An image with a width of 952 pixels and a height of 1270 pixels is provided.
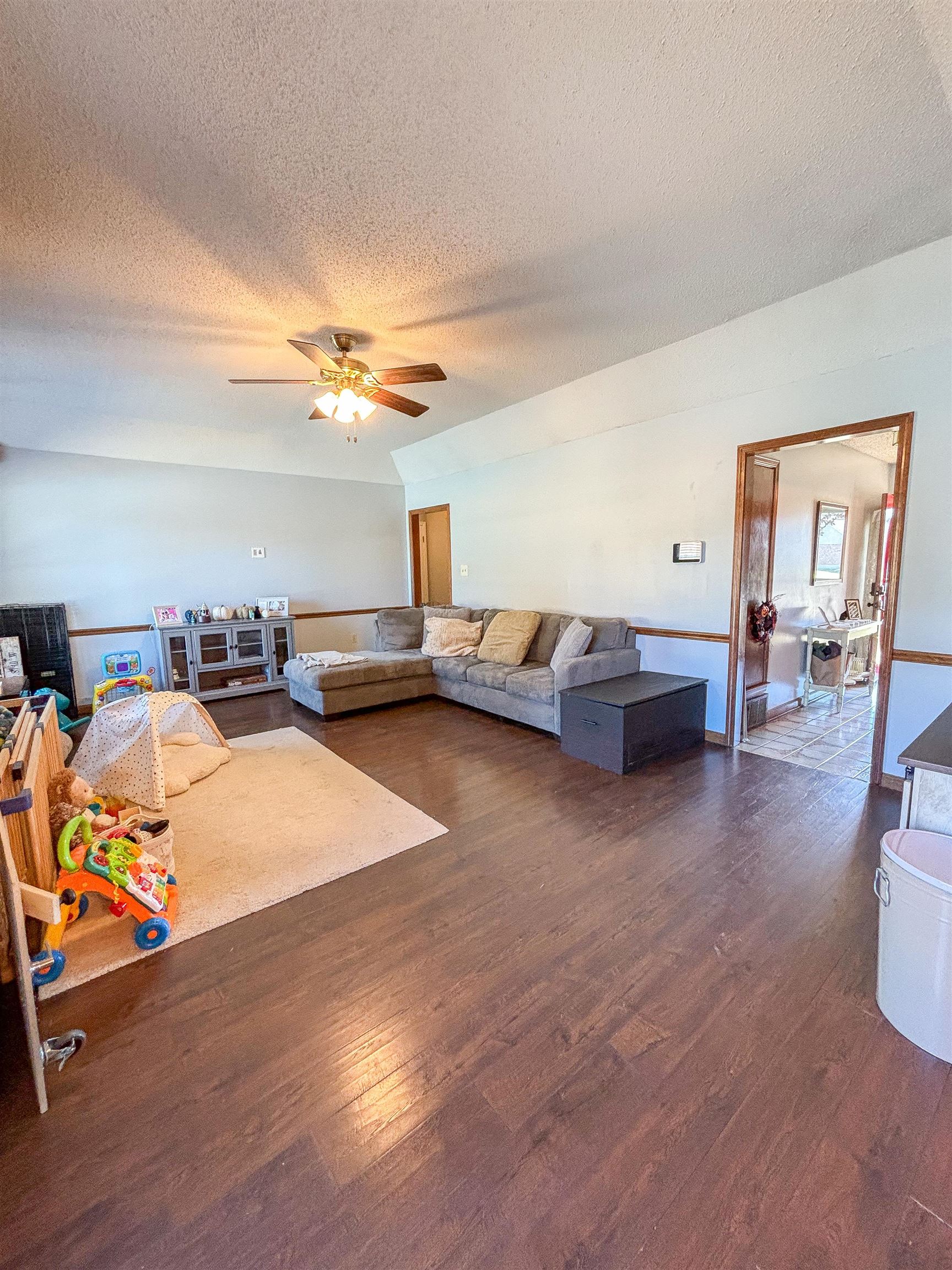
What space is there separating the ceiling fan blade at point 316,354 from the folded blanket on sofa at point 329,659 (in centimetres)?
265

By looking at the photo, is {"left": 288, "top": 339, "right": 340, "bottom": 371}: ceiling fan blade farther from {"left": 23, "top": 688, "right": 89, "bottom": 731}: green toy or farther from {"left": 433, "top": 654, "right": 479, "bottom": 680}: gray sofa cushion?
{"left": 23, "top": 688, "right": 89, "bottom": 731}: green toy

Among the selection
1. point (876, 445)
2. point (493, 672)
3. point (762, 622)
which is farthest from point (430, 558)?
point (876, 445)

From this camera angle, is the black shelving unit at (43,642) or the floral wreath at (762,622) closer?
the floral wreath at (762,622)

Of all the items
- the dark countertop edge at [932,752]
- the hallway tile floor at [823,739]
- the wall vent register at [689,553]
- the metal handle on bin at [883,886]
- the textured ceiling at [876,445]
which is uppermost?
the textured ceiling at [876,445]

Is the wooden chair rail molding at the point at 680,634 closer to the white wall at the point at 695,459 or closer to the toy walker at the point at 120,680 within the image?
the white wall at the point at 695,459

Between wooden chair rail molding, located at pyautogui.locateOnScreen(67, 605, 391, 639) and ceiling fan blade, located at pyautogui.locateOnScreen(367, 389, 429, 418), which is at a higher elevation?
ceiling fan blade, located at pyautogui.locateOnScreen(367, 389, 429, 418)

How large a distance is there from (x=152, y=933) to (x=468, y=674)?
10.3 ft

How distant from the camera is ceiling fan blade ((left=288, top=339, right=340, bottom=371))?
2559 millimetres

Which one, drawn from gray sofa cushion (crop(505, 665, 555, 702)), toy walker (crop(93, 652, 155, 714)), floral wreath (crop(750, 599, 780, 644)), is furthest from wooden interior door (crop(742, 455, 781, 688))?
toy walker (crop(93, 652, 155, 714))

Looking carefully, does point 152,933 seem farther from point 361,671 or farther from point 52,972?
point 361,671

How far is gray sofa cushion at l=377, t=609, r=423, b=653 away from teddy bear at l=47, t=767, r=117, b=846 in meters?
3.42

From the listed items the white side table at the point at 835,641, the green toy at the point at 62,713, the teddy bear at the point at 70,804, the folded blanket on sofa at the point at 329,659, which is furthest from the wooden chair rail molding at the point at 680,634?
the green toy at the point at 62,713

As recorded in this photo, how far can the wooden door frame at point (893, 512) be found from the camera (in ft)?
9.21

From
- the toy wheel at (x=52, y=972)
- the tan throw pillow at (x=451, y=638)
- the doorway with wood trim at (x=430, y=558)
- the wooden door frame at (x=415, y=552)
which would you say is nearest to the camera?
the toy wheel at (x=52, y=972)
